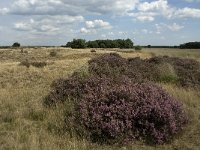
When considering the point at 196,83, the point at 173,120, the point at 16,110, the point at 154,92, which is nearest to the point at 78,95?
the point at 16,110

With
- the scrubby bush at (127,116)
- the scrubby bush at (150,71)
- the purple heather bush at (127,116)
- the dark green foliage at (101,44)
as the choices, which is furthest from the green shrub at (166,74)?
the dark green foliage at (101,44)

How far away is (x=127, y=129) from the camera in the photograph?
7.52m

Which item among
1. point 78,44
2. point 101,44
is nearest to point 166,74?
point 78,44

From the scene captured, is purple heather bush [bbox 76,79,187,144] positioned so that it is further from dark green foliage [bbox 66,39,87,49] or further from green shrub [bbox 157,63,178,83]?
dark green foliage [bbox 66,39,87,49]

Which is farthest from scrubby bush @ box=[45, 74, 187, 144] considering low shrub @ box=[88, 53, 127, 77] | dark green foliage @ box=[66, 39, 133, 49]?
dark green foliage @ box=[66, 39, 133, 49]

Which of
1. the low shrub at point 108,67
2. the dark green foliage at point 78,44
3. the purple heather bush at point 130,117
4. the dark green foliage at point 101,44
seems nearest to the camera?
the purple heather bush at point 130,117

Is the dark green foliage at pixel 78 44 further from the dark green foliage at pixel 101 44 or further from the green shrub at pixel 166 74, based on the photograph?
the green shrub at pixel 166 74

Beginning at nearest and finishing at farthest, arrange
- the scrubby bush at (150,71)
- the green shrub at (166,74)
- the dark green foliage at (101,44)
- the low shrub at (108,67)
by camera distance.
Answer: the low shrub at (108,67)
the scrubby bush at (150,71)
the green shrub at (166,74)
the dark green foliage at (101,44)

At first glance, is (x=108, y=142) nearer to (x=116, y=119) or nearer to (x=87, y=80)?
(x=116, y=119)

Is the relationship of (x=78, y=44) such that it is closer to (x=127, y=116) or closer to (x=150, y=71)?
(x=150, y=71)

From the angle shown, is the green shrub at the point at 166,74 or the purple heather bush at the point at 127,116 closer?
the purple heather bush at the point at 127,116

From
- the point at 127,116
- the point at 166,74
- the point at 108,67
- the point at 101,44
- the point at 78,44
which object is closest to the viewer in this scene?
the point at 127,116

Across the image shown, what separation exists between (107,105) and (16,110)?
3036 millimetres

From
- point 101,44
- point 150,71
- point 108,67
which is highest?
point 108,67
